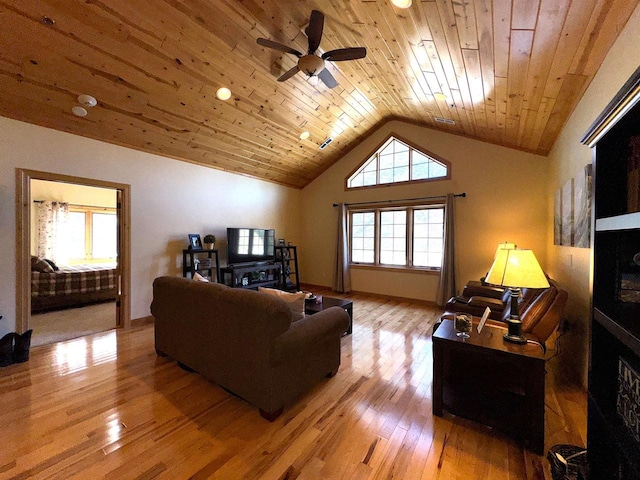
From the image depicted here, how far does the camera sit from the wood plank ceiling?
1.99 m

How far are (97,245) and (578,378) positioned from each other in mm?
9626

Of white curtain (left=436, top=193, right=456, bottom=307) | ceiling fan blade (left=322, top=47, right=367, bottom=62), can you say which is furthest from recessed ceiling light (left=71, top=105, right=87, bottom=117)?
white curtain (left=436, top=193, right=456, bottom=307)

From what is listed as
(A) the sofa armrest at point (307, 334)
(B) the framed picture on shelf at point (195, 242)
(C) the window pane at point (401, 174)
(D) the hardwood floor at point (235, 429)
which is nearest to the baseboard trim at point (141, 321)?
(D) the hardwood floor at point (235, 429)

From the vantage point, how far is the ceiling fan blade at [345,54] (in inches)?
95.3

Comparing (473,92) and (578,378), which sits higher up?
(473,92)

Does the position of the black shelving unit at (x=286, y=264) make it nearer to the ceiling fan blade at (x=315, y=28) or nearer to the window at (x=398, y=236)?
the window at (x=398, y=236)

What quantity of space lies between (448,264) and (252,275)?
3.63 m

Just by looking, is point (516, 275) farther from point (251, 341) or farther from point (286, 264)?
point (286, 264)

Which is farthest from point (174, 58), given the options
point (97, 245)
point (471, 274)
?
point (97, 245)

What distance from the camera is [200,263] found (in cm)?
445

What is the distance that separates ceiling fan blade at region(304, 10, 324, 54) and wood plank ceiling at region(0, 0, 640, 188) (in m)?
0.25

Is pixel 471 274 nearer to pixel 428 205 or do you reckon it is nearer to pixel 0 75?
pixel 428 205

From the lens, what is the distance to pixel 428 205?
16.8 feet

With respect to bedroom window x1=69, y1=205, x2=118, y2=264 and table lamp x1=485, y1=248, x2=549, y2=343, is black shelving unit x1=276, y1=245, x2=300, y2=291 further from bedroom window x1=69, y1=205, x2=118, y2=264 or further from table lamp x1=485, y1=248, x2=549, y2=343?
table lamp x1=485, y1=248, x2=549, y2=343
